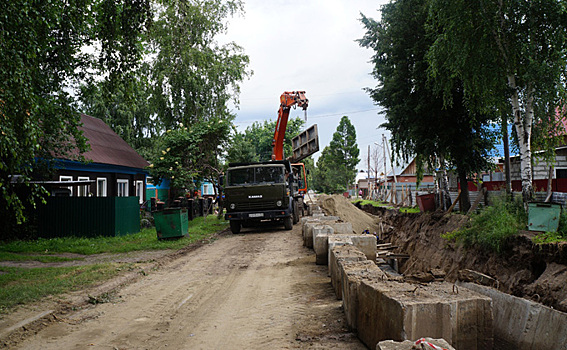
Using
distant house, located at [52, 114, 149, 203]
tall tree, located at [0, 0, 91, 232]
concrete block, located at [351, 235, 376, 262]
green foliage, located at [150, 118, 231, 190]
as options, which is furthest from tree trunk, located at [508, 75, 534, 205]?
distant house, located at [52, 114, 149, 203]

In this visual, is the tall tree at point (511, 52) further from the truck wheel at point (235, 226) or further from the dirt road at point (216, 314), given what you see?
the truck wheel at point (235, 226)

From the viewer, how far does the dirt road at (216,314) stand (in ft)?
13.8

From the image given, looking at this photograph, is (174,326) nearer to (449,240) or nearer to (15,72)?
(15,72)

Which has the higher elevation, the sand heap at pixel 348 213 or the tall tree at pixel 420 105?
the tall tree at pixel 420 105

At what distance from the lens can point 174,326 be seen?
479 centimetres

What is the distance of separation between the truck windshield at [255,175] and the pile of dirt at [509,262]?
5.90 m

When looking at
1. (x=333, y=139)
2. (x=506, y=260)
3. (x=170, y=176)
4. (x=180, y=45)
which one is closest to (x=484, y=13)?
(x=506, y=260)

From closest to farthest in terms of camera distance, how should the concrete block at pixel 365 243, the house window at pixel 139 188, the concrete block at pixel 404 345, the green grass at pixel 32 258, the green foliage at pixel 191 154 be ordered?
the concrete block at pixel 404 345
the concrete block at pixel 365 243
the green grass at pixel 32 258
the green foliage at pixel 191 154
the house window at pixel 139 188

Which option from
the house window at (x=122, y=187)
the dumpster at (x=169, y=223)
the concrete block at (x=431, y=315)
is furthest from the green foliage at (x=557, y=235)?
the house window at (x=122, y=187)

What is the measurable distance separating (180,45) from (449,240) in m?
18.2

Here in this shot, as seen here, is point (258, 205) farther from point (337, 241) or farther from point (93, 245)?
Result: point (337, 241)

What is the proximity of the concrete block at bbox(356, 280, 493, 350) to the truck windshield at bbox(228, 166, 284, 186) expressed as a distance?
1172cm

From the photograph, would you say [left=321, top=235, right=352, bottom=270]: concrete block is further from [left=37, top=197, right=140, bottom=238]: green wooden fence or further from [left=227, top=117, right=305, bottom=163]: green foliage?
[left=227, top=117, right=305, bottom=163]: green foliage

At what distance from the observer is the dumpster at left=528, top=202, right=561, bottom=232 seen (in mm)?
8719
